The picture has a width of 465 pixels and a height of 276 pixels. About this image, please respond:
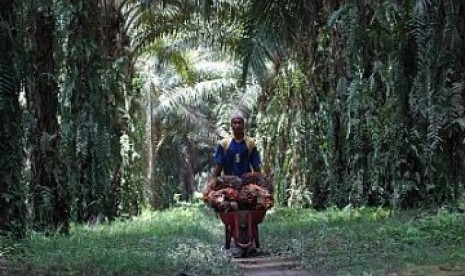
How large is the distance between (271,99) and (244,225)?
9.75 metres

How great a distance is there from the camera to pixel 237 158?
28.0 ft

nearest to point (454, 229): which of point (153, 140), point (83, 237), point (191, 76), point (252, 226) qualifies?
point (252, 226)

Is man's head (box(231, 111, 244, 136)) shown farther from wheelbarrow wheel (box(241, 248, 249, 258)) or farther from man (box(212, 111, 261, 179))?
wheelbarrow wheel (box(241, 248, 249, 258))

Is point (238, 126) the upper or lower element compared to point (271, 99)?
lower

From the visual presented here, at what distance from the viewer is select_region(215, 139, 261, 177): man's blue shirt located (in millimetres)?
8531

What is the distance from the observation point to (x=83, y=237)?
32.6 ft

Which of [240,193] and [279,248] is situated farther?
[279,248]

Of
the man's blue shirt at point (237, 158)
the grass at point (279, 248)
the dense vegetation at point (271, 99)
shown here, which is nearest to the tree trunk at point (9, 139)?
the dense vegetation at point (271, 99)

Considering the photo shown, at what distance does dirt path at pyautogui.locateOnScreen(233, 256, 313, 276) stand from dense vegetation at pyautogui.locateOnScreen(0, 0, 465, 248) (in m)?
2.19

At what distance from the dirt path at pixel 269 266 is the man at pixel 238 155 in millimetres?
1102

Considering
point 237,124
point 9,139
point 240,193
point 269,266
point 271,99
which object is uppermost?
point 271,99

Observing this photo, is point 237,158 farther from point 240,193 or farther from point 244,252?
point 244,252

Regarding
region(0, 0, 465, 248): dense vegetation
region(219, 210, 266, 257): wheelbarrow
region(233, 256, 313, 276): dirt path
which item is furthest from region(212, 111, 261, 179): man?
region(0, 0, 465, 248): dense vegetation

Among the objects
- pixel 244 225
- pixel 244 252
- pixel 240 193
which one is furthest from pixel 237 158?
pixel 244 252
